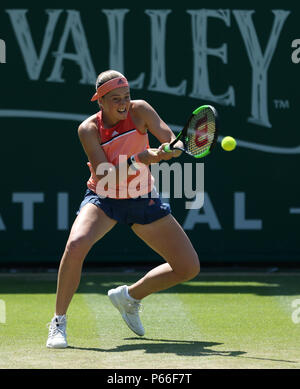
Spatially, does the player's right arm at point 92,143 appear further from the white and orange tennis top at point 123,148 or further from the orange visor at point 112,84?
the orange visor at point 112,84

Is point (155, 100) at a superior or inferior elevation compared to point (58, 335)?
superior

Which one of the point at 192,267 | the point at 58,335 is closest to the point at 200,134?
the point at 192,267

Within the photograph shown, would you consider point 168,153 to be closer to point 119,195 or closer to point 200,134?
point 200,134

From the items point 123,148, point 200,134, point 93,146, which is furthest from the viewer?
point 123,148

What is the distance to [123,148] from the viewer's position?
566 cm

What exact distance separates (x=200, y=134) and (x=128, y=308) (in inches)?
49.5

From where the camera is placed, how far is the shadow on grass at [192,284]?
788 cm

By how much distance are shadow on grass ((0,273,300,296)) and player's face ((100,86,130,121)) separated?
2.51 meters

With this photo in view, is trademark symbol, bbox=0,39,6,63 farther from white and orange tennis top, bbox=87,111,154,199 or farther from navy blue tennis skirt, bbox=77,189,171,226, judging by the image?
navy blue tennis skirt, bbox=77,189,171,226

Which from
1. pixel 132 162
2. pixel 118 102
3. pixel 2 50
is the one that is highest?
pixel 2 50

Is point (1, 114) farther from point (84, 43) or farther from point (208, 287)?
point (208, 287)

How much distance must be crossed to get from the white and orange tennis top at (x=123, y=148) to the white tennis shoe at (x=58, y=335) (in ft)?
2.60

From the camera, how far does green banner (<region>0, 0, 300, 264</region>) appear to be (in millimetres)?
8789

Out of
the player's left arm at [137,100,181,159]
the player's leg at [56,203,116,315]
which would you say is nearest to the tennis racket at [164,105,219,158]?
the player's left arm at [137,100,181,159]
